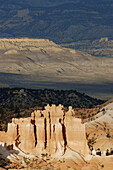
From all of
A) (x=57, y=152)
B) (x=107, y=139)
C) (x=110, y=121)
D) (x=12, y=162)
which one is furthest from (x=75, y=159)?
(x=110, y=121)

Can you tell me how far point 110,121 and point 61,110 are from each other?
4165cm

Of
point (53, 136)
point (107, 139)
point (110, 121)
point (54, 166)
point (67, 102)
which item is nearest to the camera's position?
point (54, 166)

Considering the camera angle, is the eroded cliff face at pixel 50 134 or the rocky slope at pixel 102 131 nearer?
the eroded cliff face at pixel 50 134

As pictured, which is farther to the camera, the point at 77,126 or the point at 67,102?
the point at 67,102

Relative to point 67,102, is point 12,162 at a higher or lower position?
lower

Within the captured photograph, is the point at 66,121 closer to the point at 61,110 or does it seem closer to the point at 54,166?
the point at 61,110

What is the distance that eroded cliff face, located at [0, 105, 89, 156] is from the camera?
66125mm

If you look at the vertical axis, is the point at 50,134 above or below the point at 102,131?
below

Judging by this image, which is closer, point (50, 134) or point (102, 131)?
point (50, 134)

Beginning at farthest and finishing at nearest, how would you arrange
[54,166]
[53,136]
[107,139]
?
[107,139] < [53,136] < [54,166]

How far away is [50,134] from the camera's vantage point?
6662 centimetres

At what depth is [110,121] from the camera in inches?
4299

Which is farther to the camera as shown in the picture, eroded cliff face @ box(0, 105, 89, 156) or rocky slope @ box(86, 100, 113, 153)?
rocky slope @ box(86, 100, 113, 153)

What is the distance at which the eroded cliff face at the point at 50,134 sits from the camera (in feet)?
217
